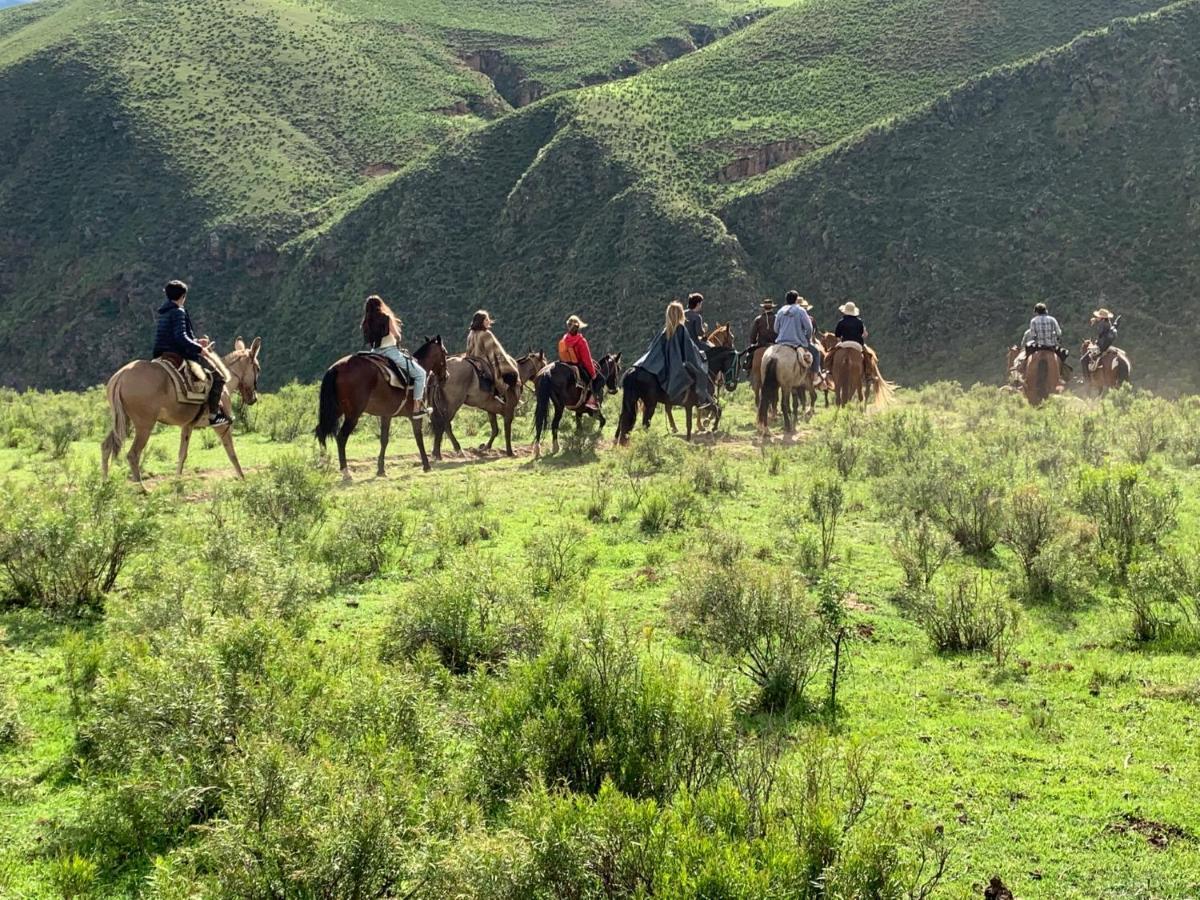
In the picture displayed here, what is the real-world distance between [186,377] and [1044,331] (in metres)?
17.9

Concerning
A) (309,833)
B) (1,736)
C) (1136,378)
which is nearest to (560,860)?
(309,833)

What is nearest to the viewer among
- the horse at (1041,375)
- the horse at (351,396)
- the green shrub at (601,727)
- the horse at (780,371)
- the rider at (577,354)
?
the green shrub at (601,727)

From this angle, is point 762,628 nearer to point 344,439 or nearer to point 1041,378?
point 344,439

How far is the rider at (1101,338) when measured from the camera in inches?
988

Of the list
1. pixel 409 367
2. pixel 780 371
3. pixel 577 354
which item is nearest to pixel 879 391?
pixel 780 371

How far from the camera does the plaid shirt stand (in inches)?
828

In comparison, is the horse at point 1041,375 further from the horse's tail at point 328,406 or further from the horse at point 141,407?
the horse at point 141,407

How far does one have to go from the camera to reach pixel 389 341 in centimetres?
1465

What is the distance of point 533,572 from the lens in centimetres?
802

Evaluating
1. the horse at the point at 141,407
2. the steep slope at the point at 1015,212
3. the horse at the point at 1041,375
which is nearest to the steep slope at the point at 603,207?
the steep slope at the point at 1015,212

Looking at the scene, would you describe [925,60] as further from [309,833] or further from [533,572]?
[309,833]

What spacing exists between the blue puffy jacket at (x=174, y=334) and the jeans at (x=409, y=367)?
2.92 metres

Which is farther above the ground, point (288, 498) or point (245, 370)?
point (245, 370)

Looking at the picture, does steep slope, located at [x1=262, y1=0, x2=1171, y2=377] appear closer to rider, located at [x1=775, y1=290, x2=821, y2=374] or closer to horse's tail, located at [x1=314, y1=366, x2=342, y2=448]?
rider, located at [x1=775, y1=290, x2=821, y2=374]
